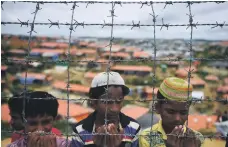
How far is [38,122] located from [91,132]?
1.17 ft

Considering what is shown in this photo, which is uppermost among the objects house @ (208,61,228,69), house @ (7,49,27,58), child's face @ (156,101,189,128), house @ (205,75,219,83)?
house @ (7,49,27,58)

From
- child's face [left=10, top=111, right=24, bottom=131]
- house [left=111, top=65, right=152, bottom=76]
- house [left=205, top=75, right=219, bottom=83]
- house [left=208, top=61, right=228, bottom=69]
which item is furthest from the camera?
house [left=208, top=61, right=228, bottom=69]

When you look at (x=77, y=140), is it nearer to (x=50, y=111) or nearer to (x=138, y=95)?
(x=50, y=111)

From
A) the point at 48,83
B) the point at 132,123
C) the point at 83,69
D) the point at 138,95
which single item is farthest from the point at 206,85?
the point at 132,123

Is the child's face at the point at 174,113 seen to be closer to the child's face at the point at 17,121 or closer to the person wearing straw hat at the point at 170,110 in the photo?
the person wearing straw hat at the point at 170,110

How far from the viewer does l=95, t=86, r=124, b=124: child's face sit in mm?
1917

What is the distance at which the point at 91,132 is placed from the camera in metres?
2.09

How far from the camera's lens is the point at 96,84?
7.05 feet

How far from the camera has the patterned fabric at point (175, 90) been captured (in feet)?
6.66

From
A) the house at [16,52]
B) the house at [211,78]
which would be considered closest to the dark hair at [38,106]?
the house at [16,52]

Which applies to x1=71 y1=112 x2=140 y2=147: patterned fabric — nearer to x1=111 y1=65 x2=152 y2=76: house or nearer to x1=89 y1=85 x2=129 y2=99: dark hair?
x1=89 y1=85 x2=129 y2=99: dark hair

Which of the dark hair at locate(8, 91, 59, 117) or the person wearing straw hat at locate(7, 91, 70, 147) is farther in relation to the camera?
the dark hair at locate(8, 91, 59, 117)

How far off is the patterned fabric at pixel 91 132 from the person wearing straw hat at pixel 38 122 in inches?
3.9

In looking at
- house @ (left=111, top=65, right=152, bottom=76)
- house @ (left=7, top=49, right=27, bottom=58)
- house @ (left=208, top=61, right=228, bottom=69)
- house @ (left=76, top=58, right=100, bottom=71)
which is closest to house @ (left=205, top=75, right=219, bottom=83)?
house @ (left=208, top=61, right=228, bottom=69)
